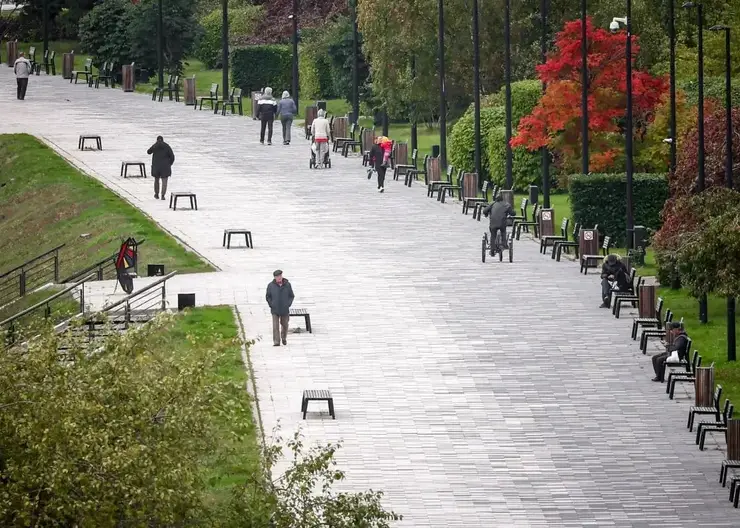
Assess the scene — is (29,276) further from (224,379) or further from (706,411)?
(706,411)

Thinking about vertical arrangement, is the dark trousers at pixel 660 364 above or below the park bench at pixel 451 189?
below

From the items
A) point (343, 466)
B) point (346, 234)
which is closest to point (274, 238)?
point (346, 234)

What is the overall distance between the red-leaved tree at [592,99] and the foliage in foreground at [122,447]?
32.3 metres

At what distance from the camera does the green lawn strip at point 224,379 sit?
2750 cm

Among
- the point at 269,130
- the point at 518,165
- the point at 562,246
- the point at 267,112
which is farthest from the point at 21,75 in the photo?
the point at 562,246

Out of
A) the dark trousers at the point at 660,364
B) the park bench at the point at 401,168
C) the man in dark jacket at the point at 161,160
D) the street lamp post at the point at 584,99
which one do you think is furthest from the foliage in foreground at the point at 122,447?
the park bench at the point at 401,168

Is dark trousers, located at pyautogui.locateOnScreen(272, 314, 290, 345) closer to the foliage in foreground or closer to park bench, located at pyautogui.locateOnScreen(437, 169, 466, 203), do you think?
the foliage in foreground

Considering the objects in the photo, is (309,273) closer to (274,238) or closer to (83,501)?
(274,238)

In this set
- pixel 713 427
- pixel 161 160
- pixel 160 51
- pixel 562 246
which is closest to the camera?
pixel 713 427

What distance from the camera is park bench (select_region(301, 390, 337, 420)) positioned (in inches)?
1315

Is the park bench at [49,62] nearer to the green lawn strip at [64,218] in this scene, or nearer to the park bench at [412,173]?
the green lawn strip at [64,218]

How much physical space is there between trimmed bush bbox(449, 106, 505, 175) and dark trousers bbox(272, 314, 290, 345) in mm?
24725

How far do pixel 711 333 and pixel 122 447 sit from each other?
19.8m

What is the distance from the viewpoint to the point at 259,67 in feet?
271
